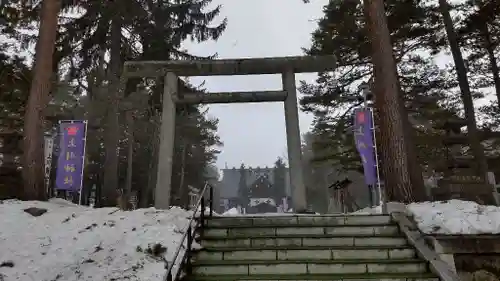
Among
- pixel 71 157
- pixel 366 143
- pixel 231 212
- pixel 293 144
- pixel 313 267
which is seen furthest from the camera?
pixel 231 212

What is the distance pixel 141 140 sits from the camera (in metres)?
27.6

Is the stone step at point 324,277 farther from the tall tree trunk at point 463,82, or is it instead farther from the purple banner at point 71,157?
the tall tree trunk at point 463,82

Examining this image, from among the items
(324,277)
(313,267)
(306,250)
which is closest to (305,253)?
(306,250)

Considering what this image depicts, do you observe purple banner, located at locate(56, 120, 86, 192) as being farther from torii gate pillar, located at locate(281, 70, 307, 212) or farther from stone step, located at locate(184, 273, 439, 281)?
stone step, located at locate(184, 273, 439, 281)

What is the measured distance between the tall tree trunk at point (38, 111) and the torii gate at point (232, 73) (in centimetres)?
213

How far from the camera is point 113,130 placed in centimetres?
1538

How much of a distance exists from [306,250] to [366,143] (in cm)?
392

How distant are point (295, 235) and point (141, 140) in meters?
22.2

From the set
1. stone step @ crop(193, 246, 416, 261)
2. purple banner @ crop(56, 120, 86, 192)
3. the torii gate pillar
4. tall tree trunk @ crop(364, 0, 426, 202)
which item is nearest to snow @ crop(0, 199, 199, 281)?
stone step @ crop(193, 246, 416, 261)

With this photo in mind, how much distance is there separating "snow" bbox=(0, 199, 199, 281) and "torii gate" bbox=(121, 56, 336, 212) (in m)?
2.59

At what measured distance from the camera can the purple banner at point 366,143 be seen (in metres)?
9.33

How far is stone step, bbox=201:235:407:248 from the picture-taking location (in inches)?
266

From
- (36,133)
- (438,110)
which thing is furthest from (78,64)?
(438,110)

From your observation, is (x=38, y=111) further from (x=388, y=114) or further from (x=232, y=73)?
(x=388, y=114)
